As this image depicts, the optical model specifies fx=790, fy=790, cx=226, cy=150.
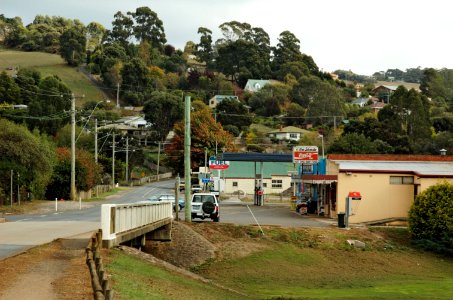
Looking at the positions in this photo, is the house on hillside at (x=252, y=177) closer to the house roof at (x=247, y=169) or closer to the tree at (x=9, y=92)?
the house roof at (x=247, y=169)

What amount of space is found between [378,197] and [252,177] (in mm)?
51285

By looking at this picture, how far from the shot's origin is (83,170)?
7481 cm

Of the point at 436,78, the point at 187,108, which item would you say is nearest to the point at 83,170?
the point at 187,108

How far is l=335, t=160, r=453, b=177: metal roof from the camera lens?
4744cm

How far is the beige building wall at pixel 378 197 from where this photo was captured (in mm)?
47438

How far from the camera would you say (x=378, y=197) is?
157 ft

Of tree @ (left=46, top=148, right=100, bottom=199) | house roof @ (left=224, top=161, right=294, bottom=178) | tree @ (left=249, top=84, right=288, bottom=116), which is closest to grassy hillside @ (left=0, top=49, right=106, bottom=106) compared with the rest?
tree @ (left=249, top=84, right=288, bottom=116)

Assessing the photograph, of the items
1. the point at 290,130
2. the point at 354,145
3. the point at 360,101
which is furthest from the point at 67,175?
the point at 360,101

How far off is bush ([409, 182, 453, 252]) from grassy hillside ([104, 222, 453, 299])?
1.00 meters

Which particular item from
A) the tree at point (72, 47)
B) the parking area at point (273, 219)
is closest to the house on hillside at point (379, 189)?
the parking area at point (273, 219)

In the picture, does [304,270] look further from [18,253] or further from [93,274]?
[93,274]

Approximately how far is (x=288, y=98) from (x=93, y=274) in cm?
15229

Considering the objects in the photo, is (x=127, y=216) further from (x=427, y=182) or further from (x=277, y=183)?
(x=277, y=183)

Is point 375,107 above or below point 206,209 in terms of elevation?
above
